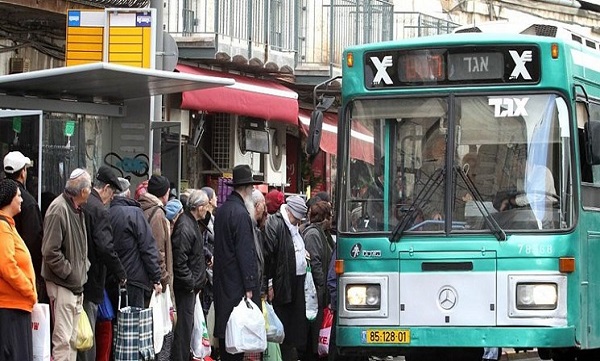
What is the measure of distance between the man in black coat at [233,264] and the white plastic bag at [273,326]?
0.46m

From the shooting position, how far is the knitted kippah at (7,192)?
507 inches

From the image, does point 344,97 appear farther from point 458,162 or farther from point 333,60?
point 333,60

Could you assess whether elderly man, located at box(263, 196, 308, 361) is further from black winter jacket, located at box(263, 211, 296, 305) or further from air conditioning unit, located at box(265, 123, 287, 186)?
air conditioning unit, located at box(265, 123, 287, 186)

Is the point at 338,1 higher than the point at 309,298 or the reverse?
higher

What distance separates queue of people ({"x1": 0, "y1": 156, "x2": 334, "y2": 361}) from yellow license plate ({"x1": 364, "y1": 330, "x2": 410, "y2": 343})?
1782 mm

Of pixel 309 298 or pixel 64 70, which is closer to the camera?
pixel 64 70

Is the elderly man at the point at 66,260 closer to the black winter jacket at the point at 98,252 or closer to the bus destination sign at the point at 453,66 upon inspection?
the black winter jacket at the point at 98,252

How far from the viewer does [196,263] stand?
53.3ft

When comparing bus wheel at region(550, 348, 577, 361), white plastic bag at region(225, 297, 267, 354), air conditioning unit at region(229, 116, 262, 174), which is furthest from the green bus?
air conditioning unit at region(229, 116, 262, 174)

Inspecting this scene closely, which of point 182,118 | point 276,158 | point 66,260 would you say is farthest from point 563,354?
point 276,158

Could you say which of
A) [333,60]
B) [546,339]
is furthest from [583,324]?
[333,60]

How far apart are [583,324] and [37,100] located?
5842 mm

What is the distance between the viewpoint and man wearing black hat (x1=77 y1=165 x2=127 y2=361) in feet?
47.4

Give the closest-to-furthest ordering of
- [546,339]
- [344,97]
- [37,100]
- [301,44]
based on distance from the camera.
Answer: [546,339] < [344,97] < [37,100] < [301,44]
